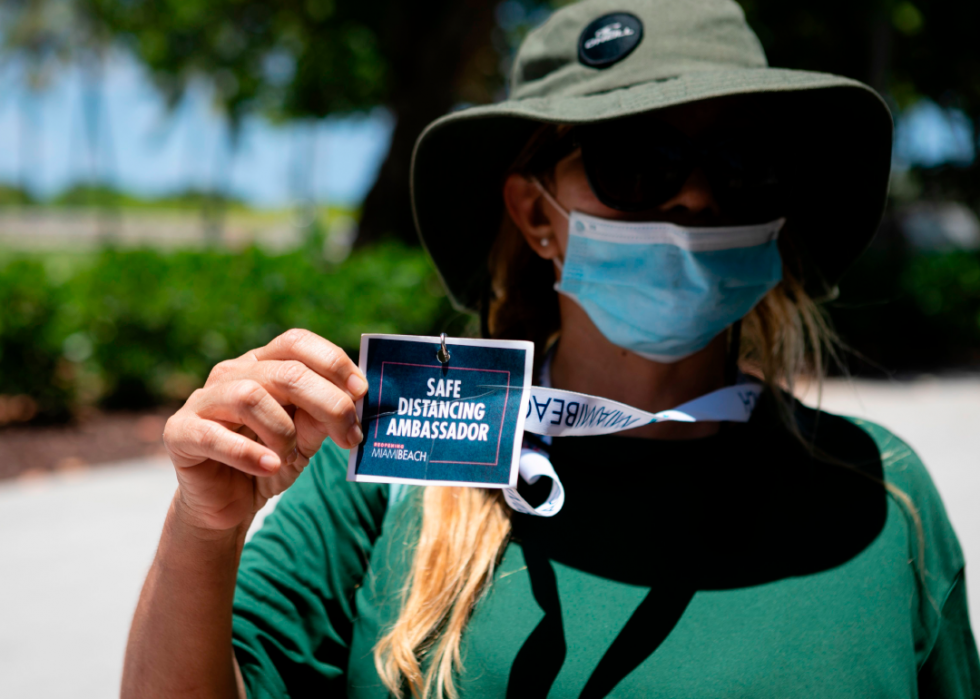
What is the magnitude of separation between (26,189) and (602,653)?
88910 millimetres

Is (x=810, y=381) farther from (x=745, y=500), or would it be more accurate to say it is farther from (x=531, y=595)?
(x=531, y=595)

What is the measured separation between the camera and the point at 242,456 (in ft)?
3.45

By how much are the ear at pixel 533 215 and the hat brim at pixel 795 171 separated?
10cm

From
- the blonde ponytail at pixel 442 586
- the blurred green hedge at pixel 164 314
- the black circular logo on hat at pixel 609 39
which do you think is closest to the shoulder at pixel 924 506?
the blonde ponytail at pixel 442 586

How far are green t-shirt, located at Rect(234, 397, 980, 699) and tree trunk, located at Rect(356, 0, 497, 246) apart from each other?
30.8 ft

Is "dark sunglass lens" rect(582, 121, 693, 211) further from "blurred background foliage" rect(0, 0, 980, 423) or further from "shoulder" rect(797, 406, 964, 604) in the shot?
"blurred background foliage" rect(0, 0, 980, 423)

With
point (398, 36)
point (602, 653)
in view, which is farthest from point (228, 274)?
point (602, 653)

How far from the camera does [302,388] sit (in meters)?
1.09

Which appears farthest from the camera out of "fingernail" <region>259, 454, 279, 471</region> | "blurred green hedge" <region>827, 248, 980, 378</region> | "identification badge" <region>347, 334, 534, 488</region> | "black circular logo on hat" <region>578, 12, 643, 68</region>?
"blurred green hedge" <region>827, 248, 980, 378</region>

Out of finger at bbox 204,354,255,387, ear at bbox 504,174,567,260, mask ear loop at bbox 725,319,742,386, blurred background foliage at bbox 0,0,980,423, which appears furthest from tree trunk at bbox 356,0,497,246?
finger at bbox 204,354,255,387

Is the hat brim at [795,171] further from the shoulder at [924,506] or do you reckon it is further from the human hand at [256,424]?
the human hand at [256,424]

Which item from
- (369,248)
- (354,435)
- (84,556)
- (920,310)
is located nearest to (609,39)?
(354,435)

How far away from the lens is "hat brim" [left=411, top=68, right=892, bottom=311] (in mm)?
1571

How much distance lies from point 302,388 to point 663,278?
2.60ft
